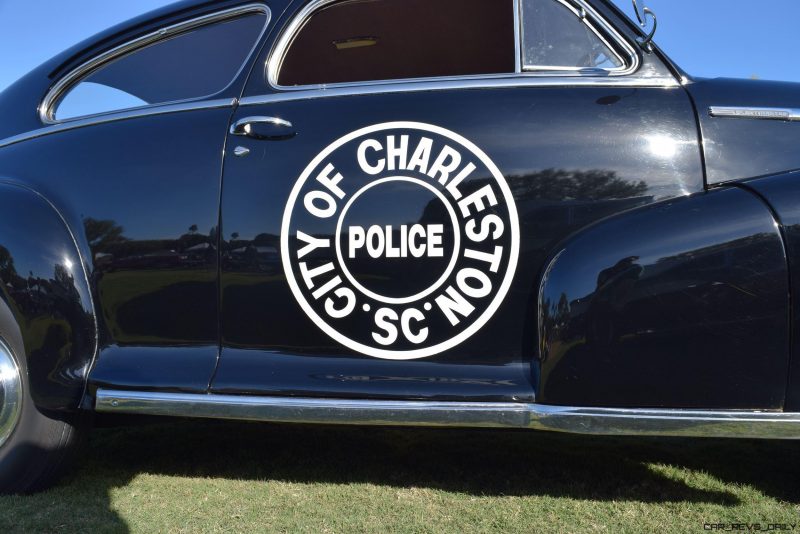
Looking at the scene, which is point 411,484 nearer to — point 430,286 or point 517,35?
point 430,286

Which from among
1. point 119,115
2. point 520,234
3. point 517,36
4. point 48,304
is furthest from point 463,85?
point 48,304

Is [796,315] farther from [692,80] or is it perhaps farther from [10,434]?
[10,434]

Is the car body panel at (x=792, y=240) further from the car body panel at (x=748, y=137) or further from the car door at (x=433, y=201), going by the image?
the car door at (x=433, y=201)

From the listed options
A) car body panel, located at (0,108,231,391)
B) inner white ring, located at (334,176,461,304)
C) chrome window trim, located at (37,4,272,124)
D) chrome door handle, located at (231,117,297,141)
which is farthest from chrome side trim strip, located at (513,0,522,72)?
car body panel, located at (0,108,231,391)

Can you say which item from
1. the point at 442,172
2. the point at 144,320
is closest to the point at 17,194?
Result: the point at 144,320

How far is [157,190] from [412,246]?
93 cm

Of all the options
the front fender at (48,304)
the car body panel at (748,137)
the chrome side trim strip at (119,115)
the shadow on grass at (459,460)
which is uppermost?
the chrome side trim strip at (119,115)

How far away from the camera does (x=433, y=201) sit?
7.23 feet

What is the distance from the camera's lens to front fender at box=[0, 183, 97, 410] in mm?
2402

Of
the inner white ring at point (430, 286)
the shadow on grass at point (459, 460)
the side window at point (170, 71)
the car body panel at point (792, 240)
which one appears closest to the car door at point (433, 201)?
the inner white ring at point (430, 286)

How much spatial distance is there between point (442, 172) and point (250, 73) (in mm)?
832

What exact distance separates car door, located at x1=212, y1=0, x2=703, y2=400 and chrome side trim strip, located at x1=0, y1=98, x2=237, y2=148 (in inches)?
5.0

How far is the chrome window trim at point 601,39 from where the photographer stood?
2.28m

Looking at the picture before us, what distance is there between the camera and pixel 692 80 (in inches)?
87.6
